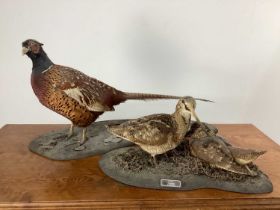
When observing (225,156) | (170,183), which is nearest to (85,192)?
(170,183)

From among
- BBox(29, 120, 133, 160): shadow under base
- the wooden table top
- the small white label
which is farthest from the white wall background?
the small white label

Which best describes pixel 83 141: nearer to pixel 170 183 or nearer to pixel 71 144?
pixel 71 144

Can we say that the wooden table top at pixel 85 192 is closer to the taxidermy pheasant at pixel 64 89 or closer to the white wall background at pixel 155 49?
the taxidermy pheasant at pixel 64 89

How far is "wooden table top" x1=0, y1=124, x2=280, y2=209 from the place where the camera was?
0.82 metres

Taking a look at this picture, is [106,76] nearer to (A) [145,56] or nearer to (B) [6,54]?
(A) [145,56]

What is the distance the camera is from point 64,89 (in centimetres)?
100

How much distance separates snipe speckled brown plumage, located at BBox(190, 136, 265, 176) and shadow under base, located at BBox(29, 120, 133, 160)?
24 cm

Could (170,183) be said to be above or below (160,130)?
below

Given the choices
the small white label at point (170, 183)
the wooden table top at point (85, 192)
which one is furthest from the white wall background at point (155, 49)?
the small white label at point (170, 183)

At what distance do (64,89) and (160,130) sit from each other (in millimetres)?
289

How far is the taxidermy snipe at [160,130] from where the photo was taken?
0.94 metres

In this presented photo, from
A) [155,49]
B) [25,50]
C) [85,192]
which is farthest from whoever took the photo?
[155,49]

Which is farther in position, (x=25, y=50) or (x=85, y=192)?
(x=25, y=50)

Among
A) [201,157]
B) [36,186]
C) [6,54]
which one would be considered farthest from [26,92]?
[201,157]
